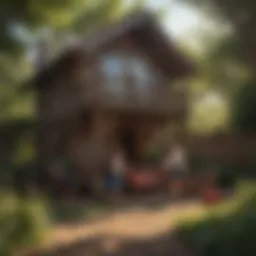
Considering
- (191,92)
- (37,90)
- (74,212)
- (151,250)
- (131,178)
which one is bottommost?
(151,250)

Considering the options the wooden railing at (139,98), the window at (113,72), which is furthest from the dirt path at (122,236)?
the window at (113,72)

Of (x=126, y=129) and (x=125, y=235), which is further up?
(x=126, y=129)

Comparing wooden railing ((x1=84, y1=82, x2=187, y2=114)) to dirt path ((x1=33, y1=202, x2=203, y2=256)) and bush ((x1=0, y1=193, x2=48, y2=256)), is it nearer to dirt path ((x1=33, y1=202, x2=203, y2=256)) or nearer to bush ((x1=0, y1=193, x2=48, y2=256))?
dirt path ((x1=33, y1=202, x2=203, y2=256))

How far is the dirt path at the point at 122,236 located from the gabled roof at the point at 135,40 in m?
1.33

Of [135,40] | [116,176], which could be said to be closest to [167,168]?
[116,176]

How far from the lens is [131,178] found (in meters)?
4.43

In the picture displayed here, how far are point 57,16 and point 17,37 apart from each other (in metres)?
0.28

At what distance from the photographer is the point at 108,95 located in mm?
5152

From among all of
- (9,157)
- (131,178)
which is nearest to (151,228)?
(131,178)

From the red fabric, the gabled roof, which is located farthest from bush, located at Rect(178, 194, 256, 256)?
the gabled roof

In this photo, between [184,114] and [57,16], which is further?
[184,114]

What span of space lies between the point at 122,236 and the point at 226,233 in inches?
22.3

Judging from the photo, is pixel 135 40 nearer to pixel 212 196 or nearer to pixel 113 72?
pixel 113 72

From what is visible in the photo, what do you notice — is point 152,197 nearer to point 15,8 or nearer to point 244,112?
point 244,112
